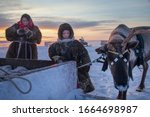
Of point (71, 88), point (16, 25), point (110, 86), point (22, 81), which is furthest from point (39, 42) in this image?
point (22, 81)

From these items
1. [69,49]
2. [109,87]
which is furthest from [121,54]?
[109,87]

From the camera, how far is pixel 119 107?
216 centimetres

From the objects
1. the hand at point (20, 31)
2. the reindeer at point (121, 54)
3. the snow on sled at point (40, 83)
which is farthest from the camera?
the hand at point (20, 31)

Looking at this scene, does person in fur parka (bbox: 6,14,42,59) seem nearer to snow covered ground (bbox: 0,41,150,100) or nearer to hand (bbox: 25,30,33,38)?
hand (bbox: 25,30,33,38)

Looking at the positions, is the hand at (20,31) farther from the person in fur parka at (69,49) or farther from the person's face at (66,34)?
the person's face at (66,34)

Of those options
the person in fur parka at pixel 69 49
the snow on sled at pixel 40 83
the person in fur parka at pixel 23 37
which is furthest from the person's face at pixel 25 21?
the snow on sled at pixel 40 83

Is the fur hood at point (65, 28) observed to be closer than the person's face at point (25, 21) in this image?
Yes

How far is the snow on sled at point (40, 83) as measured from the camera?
5.52ft

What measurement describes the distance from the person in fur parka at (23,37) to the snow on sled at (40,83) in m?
1.04

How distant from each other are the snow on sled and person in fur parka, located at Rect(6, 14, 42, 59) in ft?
3.42

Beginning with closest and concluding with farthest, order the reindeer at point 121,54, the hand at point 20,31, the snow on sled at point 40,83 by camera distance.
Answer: the snow on sled at point 40,83 → the reindeer at point 121,54 → the hand at point 20,31

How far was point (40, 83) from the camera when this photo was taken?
6.12ft

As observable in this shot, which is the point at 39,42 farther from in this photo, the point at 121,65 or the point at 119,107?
the point at 119,107

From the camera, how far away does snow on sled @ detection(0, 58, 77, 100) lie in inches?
66.2
